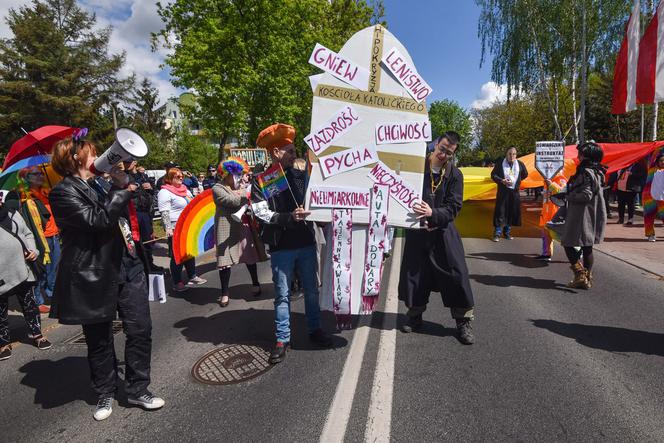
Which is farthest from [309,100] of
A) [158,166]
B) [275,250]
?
[158,166]

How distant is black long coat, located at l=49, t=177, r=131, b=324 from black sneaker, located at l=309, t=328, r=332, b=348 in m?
1.81

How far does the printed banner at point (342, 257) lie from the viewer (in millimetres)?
3143

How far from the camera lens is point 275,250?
3428mm

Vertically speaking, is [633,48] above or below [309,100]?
below

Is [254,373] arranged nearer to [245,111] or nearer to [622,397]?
[622,397]

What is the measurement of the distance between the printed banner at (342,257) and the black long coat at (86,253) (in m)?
1.54

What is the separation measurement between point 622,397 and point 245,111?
57.9 ft

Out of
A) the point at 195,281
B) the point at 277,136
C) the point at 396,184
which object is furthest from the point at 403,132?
the point at 195,281

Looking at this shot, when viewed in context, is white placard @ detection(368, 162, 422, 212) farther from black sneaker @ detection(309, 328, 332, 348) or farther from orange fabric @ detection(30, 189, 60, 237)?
orange fabric @ detection(30, 189, 60, 237)

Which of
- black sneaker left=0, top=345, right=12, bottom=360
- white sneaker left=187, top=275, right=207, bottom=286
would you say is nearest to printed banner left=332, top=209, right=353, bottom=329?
black sneaker left=0, top=345, right=12, bottom=360

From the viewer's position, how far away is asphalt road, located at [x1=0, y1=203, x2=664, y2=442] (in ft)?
8.23

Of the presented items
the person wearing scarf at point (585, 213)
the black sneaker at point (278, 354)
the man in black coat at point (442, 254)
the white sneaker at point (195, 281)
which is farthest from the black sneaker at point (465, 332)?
the white sneaker at point (195, 281)

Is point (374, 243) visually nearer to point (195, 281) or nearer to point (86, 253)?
point (86, 253)

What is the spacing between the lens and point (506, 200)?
8180mm
